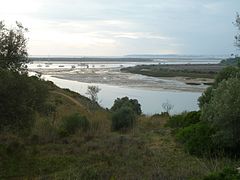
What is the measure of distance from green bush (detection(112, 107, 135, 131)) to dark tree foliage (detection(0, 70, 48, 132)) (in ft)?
27.2

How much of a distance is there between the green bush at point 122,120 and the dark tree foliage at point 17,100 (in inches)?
326

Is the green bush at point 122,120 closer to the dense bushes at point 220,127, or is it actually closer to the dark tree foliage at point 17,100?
the dense bushes at point 220,127

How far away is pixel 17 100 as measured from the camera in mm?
15711

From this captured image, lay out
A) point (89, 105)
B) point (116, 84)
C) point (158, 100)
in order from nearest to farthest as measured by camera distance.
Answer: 1. point (89, 105)
2. point (158, 100)
3. point (116, 84)

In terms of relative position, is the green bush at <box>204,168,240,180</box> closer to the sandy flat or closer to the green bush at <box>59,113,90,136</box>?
the green bush at <box>59,113,90,136</box>

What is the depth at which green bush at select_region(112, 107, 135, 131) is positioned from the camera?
982 inches

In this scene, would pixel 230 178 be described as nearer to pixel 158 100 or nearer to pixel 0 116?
pixel 0 116

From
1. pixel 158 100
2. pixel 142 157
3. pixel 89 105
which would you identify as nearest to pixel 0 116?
pixel 142 157

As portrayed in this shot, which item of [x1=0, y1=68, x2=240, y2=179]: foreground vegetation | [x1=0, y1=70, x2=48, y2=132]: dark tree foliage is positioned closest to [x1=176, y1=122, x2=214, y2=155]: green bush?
[x1=0, y1=68, x2=240, y2=179]: foreground vegetation

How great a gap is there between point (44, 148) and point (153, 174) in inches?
332

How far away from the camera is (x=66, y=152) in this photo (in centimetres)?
1778

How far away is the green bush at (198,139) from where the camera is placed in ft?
53.8

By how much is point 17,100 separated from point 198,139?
24.1 ft

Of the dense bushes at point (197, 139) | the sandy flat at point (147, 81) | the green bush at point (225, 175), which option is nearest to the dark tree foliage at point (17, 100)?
the dense bushes at point (197, 139)
